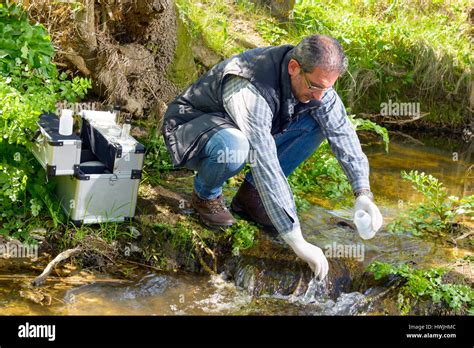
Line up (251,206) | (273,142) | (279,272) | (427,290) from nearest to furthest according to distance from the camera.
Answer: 1. (273,142)
2. (427,290)
3. (279,272)
4. (251,206)

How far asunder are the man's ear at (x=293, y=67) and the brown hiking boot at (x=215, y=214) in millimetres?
943

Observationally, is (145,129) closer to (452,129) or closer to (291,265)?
(291,265)

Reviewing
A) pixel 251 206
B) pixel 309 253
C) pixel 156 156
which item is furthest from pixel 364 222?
pixel 156 156

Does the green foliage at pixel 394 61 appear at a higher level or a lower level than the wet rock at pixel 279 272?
higher

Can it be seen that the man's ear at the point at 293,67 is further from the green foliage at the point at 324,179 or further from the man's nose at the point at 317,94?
the green foliage at the point at 324,179

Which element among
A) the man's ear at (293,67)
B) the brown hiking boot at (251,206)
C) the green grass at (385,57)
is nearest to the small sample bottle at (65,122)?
the brown hiking boot at (251,206)

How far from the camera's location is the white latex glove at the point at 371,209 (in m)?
3.71

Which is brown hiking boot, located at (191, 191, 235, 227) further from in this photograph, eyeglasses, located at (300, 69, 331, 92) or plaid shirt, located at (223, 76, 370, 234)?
eyeglasses, located at (300, 69, 331, 92)

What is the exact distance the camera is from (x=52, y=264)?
383cm

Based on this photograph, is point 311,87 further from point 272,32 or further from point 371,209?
point 272,32

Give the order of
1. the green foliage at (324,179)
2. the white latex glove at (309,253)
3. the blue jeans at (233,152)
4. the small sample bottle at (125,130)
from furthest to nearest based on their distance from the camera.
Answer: the green foliage at (324,179) → the small sample bottle at (125,130) → the blue jeans at (233,152) → the white latex glove at (309,253)

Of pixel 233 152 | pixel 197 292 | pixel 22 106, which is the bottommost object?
pixel 197 292

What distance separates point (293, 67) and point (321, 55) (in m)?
0.21

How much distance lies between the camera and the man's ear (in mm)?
3666
